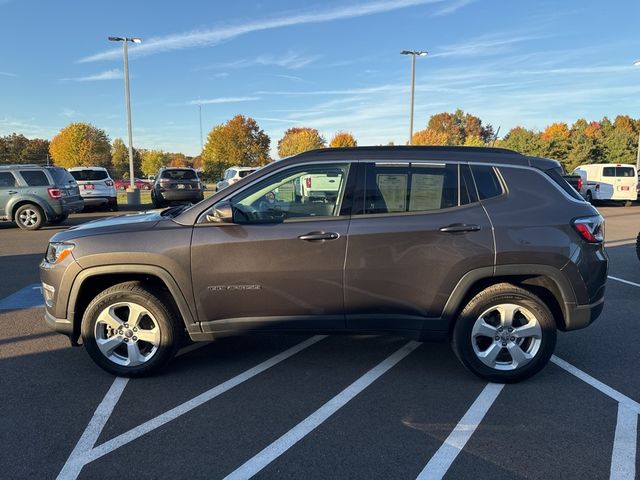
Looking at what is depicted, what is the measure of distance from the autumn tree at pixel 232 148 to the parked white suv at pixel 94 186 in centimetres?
4960

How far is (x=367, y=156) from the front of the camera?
3.77m

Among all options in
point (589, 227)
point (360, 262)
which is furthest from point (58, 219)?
point (589, 227)

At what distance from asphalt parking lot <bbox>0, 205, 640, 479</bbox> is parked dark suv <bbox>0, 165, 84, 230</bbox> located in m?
9.76

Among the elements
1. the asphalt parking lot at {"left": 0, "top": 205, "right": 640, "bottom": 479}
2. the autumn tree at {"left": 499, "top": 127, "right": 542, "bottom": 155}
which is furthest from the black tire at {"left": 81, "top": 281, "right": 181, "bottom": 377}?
the autumn tree at {"left": 499, "top": 127, "right": 542, "bottom": 155}

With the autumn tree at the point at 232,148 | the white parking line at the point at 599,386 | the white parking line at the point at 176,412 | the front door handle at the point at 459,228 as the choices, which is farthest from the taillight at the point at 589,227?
the autumn tree at the point at 232,148

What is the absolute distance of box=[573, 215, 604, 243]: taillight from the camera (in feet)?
11.9

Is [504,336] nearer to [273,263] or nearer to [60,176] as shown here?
[273,263]

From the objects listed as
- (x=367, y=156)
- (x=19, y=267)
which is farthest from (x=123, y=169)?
(x=367, y=156)

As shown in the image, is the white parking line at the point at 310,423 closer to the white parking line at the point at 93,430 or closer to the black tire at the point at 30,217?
the white parking line at the point at 93,430

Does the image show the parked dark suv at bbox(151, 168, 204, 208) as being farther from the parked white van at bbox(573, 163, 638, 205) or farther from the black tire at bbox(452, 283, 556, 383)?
the parked white van at bbox(573, 163, 638, 205)

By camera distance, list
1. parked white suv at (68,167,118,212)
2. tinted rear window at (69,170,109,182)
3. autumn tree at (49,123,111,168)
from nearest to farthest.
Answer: parked white suv at (68,167,118,212)
tinted rear window at (69,170,109,182)
autumn tree at (49,123,111,168)

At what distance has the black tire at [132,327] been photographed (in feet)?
12.2

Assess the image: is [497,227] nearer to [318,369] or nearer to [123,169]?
[318,369]

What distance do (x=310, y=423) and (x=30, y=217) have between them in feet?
42.9
